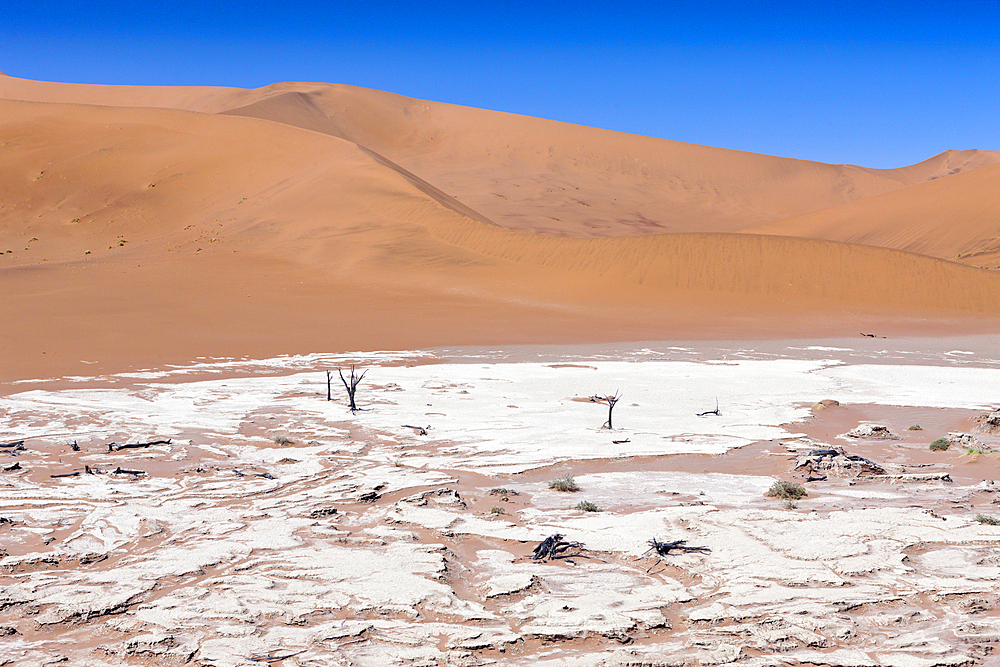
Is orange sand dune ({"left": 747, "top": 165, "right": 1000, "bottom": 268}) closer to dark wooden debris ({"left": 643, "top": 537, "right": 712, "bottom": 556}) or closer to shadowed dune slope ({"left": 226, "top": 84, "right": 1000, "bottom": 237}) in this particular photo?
shadowed dune slope ({"left": 226, "top": 84, "right": 1000, "bottom": 237})

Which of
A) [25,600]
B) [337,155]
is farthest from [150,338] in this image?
[337,155]

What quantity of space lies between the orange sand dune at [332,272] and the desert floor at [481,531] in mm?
6583

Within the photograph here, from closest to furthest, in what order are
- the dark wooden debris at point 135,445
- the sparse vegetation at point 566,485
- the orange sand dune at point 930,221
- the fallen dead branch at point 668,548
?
the fallen dead branch at point 668,548, the sparse vegetation at point 566,485, the dark wooden debris at point 135,445, the orange sand dune at point 930,221

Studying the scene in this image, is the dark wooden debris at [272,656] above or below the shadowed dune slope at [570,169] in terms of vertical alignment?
below

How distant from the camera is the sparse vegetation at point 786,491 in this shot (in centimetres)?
720

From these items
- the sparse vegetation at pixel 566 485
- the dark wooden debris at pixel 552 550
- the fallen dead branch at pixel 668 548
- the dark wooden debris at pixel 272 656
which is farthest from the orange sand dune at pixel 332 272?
the fallen dead branch at pixel 668 548

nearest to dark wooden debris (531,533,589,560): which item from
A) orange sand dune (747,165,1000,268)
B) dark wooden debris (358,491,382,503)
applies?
dark wooden debris (358,491,382,503)

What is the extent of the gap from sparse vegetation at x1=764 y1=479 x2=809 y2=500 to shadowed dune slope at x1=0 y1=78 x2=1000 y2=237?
45279mm

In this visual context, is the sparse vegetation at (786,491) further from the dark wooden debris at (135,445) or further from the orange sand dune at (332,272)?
the orange sand dune at (332,272)

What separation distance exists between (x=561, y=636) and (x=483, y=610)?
0.53 metres

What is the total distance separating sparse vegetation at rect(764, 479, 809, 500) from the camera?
7.20 meters

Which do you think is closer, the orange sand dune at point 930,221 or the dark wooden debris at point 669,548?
the dark wooden debris at point 669,548

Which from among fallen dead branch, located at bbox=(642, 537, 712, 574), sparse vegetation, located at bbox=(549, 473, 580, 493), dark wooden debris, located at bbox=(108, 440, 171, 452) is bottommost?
fallen dead branch, located at bbox=(642, 537, 712, 574)

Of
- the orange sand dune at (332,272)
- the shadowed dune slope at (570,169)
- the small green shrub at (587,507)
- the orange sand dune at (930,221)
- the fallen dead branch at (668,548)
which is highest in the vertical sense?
the shadowed dune slope at (570,169)
